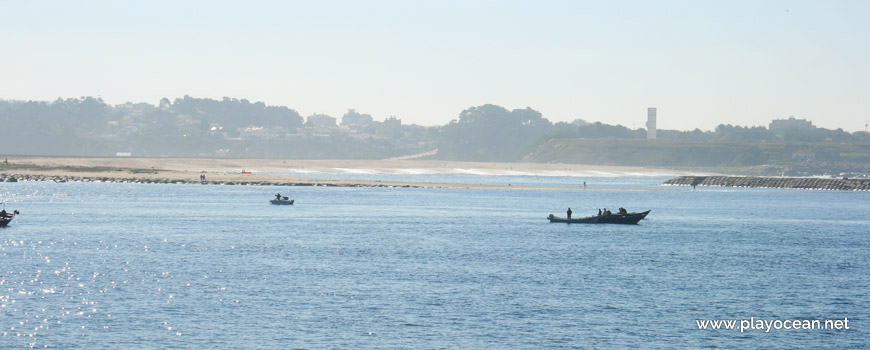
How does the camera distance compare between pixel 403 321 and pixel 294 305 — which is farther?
pixel 294 305

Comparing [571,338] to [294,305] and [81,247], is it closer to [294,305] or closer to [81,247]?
[294,305]

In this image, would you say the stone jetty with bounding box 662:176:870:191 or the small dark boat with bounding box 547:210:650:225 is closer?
the small dark boat with bounding box 547:210:650:225

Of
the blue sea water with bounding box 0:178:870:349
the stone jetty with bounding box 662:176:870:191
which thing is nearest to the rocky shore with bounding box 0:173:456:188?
the blue sea water with bounding box 0:178:870:349

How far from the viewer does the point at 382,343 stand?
1436 inches

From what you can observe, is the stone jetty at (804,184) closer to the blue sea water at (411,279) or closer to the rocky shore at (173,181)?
the rocky shore at (173,181)

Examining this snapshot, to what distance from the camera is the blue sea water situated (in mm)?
37844

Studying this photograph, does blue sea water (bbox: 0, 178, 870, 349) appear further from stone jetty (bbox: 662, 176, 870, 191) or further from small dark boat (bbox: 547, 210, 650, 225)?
stone jetty (bbox: 662, 176, 870, 191)

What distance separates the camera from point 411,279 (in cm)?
5128

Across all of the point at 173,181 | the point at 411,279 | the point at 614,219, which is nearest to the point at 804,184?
the point at 614,219

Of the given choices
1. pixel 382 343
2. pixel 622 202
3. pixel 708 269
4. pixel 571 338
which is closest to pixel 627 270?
pixel 708 269

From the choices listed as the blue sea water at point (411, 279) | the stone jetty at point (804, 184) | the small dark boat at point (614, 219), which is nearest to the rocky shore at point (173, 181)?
the blue sea water at point (411, 279)

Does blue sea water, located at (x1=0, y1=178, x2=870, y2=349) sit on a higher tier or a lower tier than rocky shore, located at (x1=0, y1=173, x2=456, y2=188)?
lower

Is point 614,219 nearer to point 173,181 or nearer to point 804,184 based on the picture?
point 173,181

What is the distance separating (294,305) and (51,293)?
37.1 ft
